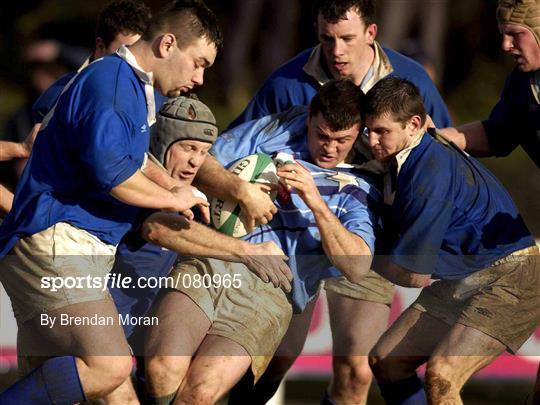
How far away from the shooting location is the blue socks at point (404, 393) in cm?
602

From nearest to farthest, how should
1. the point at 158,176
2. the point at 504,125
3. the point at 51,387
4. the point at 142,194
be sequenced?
the point at 142,194 < the point at 51,387 < the point at 158,176 < the point at 504,125

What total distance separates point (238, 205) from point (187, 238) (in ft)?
0.87

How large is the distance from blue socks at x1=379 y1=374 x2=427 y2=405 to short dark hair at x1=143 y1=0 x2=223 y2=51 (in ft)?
5.17

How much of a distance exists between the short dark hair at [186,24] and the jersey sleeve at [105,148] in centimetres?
43

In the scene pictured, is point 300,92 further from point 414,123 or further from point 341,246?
point 341,246

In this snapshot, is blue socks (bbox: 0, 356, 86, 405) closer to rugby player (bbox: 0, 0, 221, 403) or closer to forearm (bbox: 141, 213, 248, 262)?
rugby player (bbox: 0, 0, 221, 403)

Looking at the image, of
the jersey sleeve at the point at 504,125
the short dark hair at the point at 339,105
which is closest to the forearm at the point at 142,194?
the short dark hair at the point at 339,105

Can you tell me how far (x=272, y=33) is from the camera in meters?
13.5

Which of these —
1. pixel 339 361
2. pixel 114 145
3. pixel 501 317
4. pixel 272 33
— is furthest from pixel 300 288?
pixel 272 33

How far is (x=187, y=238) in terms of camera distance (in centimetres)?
582

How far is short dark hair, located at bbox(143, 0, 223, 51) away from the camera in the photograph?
552 centimetres

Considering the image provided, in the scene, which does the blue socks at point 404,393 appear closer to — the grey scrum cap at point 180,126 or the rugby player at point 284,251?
the rugby player at point 284,251

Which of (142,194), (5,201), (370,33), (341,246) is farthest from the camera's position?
(370,33)

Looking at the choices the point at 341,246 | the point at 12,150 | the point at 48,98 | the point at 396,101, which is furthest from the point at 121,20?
the point at 341,246
